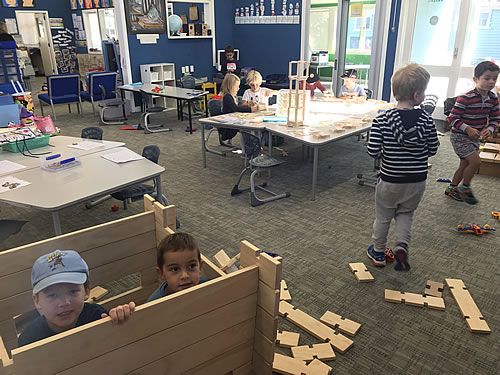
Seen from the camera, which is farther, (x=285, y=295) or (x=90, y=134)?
(x=90, y=134)

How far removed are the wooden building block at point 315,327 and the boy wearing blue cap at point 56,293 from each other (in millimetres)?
1343

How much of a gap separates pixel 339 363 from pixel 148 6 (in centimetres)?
808

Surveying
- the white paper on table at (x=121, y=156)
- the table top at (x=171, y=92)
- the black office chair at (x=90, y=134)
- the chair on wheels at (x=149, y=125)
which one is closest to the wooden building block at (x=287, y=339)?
the white paper on table at (x=121, y=156)

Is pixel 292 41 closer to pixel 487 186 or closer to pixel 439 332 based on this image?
pixel 487 186

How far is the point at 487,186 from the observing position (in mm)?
4527

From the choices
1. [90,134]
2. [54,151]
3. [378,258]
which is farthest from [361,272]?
[90,134]

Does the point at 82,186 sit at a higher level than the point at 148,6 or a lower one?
lower

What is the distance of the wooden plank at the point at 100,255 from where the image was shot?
1741 millimetres

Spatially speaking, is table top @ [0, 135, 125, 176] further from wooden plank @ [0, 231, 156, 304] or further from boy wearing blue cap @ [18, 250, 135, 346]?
boy wearing blue cap @ [18, 250, 135, 346]

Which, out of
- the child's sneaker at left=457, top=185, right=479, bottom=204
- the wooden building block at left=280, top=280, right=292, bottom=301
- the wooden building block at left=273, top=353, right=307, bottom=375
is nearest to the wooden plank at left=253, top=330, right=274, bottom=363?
the wooden building block at left=273, top=353, right=307, bottom=375

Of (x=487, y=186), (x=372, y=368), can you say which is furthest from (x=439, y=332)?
(x=487, y=186)

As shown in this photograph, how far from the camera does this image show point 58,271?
4.66ft

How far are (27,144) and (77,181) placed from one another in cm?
103

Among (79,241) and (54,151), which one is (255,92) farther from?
(79,241)
